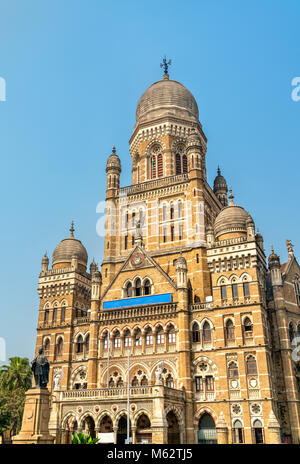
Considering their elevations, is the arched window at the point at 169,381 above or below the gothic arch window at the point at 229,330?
below

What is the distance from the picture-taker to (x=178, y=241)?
5131cm

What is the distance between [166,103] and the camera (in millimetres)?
61500

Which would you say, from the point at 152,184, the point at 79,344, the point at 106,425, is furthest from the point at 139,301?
the point at 152,184

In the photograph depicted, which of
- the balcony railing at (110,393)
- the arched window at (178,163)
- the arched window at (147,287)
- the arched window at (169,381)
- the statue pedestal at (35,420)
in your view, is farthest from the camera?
the arched window at (178,163)

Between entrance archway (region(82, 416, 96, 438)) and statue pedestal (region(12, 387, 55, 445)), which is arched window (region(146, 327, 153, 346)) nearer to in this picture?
entrance archway (region(82, 416, 96, 438))

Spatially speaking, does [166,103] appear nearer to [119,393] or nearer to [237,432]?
[119,393]

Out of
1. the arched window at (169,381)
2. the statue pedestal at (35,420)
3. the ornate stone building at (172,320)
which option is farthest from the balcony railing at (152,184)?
the statue pedestal at (35,420)

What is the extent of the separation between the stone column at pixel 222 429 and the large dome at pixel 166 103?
3843 centimetres

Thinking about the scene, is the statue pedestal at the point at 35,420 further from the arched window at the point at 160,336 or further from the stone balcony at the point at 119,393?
the arched window at the point at 160,336

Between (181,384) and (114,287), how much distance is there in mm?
13123

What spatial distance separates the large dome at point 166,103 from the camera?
61.1 meters

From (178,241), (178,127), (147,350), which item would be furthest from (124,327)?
(178,127)
